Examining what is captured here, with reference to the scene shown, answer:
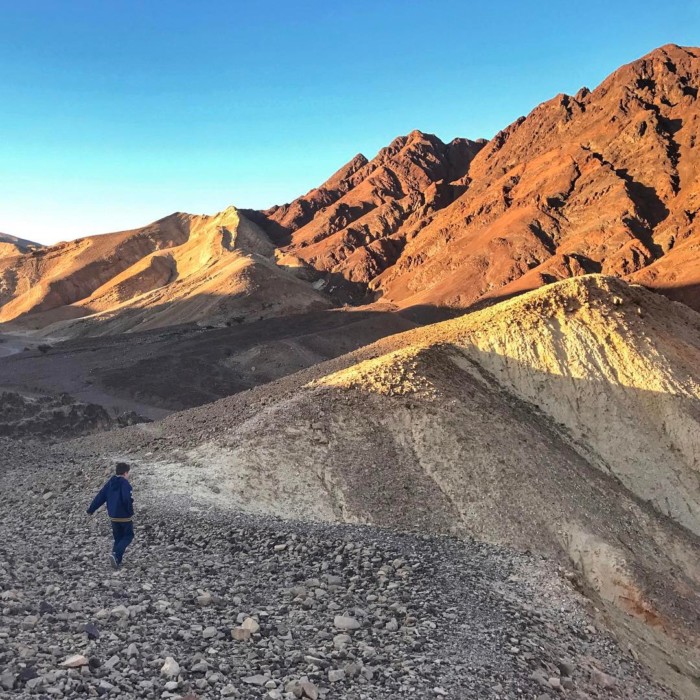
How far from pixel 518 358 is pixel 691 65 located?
86226 millimetres

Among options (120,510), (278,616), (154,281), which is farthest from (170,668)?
(154,281)

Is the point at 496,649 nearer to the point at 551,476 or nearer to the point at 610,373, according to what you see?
the point at 551,476

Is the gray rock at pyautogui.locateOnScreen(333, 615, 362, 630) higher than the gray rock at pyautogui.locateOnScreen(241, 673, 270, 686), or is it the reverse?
the gray rock at pyautogui.locateOnScreen(241, 673, 270, 686)

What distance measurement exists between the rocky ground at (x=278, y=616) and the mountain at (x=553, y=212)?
47024 mm

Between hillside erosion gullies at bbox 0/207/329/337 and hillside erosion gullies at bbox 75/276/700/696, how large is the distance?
155 ft

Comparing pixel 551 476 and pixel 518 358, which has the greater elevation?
pixel 518 358

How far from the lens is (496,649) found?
271 inches

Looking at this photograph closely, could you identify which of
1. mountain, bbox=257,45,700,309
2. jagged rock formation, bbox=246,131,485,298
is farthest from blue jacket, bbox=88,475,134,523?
jagged rock formation, bbox=246,131,485,298

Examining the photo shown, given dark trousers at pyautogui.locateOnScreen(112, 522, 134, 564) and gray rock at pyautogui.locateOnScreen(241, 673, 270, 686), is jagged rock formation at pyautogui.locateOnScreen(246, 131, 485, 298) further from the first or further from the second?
gray rock at pyautogui.locateOnScreen(241, 673, 270, 686)

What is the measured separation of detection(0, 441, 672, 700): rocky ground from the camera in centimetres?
560

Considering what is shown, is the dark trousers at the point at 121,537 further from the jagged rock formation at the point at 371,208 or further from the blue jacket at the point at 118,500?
the jagged rock formation at the point at 371,208

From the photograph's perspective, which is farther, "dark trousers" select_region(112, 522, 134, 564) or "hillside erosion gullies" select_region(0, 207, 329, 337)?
"hillside erosion gullies" select_region(0, 207, 329, 337)

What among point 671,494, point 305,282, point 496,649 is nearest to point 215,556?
point 496,649

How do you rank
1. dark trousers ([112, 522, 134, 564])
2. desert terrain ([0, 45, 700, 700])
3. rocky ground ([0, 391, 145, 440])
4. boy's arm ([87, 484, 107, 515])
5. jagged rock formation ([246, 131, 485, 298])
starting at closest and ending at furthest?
desert terrain ([0, 45, 700, 700])
dark trousers ([112, 522, 134, 564])
boy's arm ([87, 484, 107, 515])
rocky ground ([0, 391, 145, 440])
jagged rock formation ([246, 131, 485, 298])
